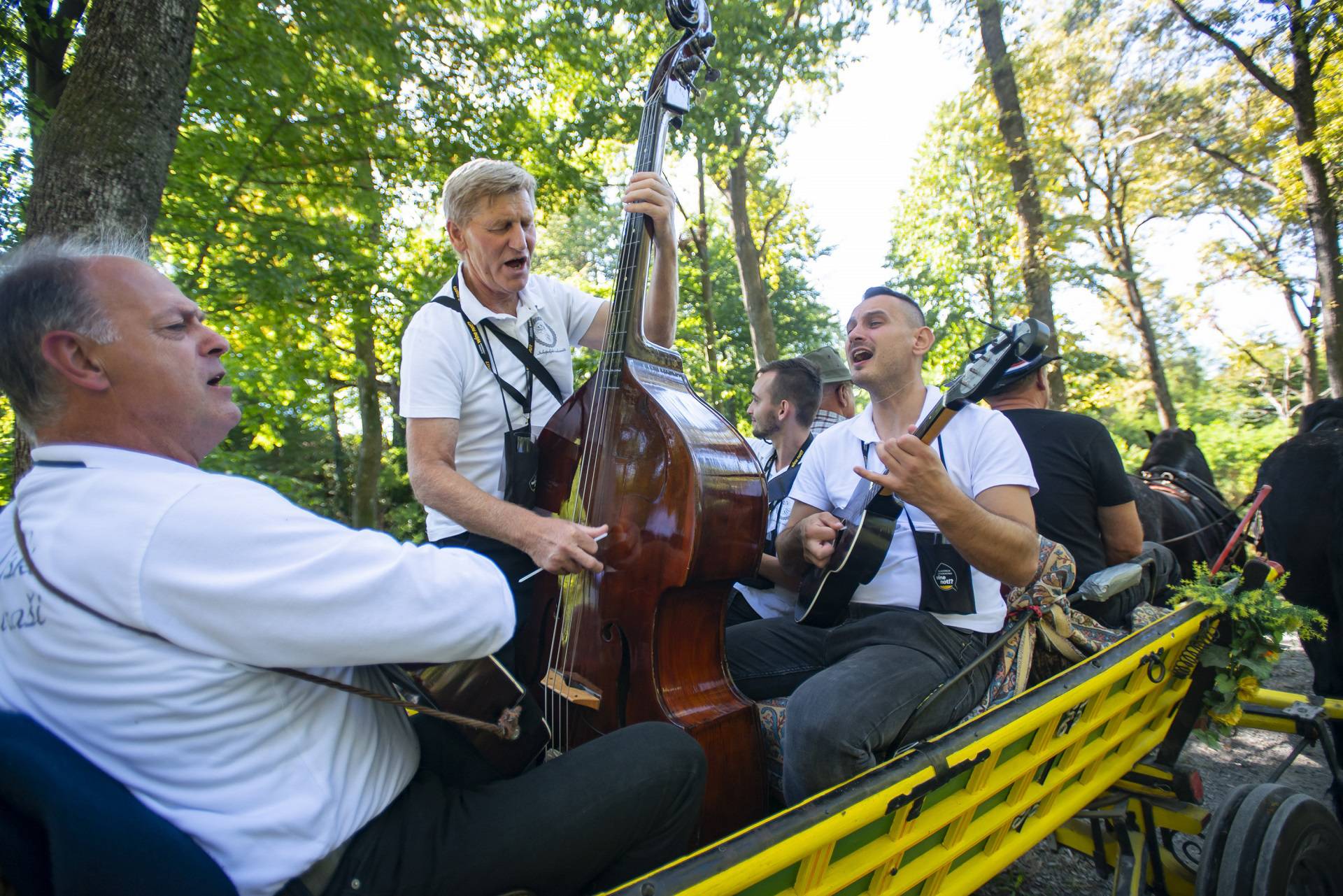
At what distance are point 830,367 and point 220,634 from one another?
458cm

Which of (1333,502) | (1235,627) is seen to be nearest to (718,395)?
(1333,502)

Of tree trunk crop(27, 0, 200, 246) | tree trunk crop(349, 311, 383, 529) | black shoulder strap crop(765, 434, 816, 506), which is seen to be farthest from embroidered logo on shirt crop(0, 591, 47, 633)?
tree trunk crop(349, 311, 383, 529)

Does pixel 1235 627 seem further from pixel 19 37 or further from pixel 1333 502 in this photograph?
pixel 19 37

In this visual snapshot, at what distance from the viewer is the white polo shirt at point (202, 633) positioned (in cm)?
109

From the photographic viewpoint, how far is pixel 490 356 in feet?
8.07

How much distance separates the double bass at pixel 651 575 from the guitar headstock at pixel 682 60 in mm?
754

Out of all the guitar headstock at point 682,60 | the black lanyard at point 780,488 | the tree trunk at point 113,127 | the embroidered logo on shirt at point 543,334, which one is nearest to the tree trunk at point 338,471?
the tree trunk at point 113,127

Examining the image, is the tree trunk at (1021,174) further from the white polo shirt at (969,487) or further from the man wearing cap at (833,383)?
the white polo shirt at (969,487)

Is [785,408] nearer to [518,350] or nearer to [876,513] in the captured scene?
[876,513]

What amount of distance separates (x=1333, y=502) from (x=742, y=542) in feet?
12.1

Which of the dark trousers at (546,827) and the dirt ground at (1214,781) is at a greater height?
the dark trousers at (546,827)

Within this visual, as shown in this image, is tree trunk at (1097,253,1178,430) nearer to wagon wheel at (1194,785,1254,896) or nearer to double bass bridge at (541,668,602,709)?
wagon wheel at (1194,785,1254,896)

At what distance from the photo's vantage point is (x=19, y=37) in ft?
17.3

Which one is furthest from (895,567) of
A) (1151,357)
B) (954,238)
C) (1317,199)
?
(954,238)
